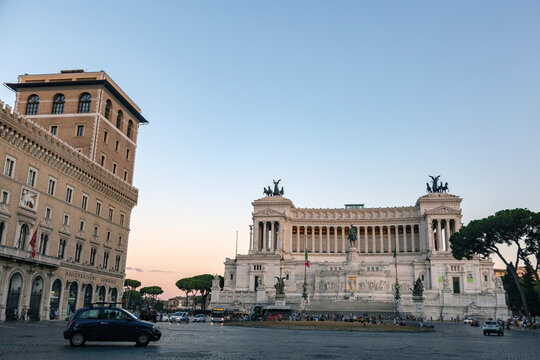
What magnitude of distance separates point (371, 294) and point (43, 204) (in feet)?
165

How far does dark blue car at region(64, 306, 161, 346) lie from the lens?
19766mm

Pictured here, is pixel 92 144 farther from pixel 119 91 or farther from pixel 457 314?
pixel 457 314

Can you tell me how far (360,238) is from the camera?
107062 mm

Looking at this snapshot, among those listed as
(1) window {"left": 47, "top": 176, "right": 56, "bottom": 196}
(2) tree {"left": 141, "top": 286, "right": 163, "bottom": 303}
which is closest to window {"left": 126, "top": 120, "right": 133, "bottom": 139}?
(1) window {"left": 47, "top": 176, "right": 56, "bottom": 196}

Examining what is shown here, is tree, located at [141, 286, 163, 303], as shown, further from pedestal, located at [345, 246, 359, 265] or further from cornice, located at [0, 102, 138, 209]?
cornice, located at [0, 102, 138, 209]

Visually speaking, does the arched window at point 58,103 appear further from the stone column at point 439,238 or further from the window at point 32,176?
the stone column at point 439,238

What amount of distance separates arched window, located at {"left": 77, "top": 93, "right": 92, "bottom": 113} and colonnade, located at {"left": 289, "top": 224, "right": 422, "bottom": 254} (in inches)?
2248

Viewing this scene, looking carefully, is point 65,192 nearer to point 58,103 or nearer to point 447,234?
point 58,103

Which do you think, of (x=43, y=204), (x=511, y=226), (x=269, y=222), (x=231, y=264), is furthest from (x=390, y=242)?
(x=43, y=204)

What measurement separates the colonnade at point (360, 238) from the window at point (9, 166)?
2712 inches

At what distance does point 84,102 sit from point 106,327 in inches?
1925

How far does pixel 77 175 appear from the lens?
54.9m

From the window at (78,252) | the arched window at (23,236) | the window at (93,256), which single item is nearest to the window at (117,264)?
the window at (93,256)

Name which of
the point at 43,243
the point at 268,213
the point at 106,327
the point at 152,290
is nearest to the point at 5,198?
the point at 43,243
